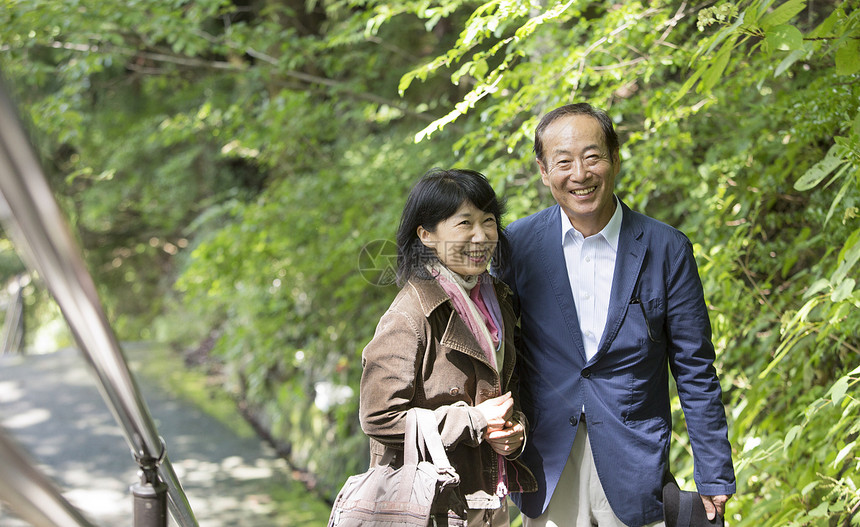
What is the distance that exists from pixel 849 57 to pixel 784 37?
359mm

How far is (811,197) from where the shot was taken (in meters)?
2.73

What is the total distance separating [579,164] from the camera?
170 centimetres

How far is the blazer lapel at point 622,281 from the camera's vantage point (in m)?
1.74

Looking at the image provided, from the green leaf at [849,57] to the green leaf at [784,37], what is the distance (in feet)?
1.08

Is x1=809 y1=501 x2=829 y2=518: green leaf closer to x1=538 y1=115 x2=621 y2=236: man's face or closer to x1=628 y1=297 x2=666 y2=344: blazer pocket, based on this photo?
x1=628 y1=297 x2=666 y2=344: blazer pocket

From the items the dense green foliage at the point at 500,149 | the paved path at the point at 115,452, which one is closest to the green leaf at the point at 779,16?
the dense green foliage at the point at 500,149

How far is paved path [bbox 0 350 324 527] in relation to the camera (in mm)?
5137

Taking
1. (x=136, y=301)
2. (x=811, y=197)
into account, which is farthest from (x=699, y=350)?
(x=136, y=301)

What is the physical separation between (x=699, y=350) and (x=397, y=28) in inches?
168

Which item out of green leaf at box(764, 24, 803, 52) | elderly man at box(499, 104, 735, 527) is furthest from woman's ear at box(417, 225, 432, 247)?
green leaf at box(764, 24, 803, 52)

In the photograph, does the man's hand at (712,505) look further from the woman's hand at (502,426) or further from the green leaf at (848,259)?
the green leaf at (848,259)

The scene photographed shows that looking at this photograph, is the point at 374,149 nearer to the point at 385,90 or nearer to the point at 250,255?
the point at 385,90

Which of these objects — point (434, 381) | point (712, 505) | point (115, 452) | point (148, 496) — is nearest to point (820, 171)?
point (712, 505)

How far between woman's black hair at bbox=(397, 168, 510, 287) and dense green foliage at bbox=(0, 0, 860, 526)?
19.9 inches
